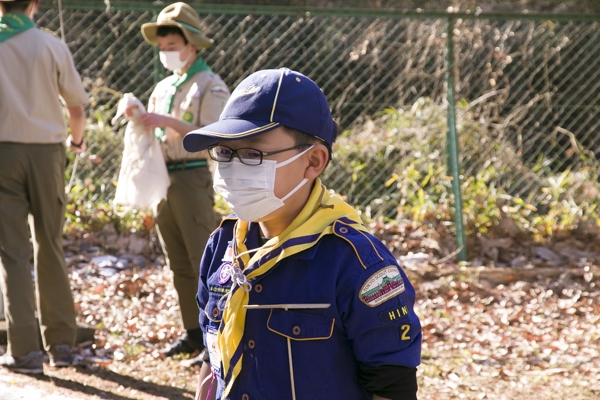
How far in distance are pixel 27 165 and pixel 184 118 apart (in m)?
0.93

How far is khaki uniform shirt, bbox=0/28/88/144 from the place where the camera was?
4.46 m

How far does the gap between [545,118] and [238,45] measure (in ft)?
11.3

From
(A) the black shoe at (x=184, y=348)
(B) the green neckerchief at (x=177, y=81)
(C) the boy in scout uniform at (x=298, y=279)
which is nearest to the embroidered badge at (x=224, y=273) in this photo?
(C) the boy in scout uniform at (x=298, y=279)

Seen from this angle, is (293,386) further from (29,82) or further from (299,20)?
(299,20)

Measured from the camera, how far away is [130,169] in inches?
187

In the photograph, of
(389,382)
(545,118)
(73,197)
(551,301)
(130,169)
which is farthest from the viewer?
(545,118)

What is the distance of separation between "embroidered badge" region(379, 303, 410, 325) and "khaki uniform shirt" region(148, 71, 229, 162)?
2845 millimetres

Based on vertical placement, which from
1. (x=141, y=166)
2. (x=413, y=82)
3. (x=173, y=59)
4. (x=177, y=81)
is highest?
(x=173, y=59)

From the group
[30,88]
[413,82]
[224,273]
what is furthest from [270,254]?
[413,82]

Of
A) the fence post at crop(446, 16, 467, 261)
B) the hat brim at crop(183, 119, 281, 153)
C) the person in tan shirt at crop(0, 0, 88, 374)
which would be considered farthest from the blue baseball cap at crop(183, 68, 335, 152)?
the fence post at crop(446, 16, 467, 261)

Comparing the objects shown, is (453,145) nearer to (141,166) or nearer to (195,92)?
(195,92)

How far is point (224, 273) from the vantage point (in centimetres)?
214

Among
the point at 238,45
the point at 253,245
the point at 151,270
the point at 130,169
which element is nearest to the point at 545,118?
the point at 238,45

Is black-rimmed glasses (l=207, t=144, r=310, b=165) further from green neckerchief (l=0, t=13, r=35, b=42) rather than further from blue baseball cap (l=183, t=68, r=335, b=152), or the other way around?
green neckerchief (l=0, t=13, r=35, b=42)
